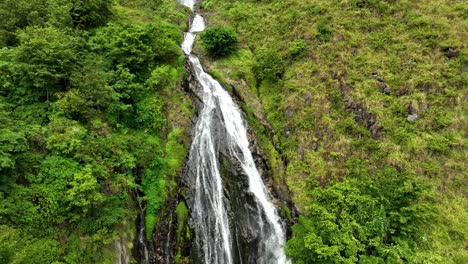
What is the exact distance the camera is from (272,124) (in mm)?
19781

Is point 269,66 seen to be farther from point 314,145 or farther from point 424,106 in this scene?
point 424,106

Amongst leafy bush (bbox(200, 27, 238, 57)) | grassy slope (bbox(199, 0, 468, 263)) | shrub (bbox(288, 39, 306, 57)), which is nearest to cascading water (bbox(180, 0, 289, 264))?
grassy slope (bbox(199, 0, 468, 263))

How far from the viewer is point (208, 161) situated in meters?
16.6

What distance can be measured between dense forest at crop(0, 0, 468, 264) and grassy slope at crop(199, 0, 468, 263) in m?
0.09

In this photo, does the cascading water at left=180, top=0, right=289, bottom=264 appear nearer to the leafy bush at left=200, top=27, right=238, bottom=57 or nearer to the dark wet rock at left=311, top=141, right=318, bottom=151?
the dark wet rock at left=311, top=141, right=318, bottom=151

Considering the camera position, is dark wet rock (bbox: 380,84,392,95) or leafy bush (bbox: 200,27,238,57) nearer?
dark wet rock (bbox: 380,84,392,95)

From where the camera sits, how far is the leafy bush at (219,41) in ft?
75.5

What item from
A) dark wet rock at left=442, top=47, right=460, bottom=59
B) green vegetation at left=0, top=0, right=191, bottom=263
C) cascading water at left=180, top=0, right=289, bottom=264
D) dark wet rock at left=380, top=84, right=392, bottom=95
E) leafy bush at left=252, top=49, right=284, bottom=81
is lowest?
cascading water at left=180, top=0, right=289, bottom=264

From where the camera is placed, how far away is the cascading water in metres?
14.5

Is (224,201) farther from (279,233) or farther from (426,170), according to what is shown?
(426,170)

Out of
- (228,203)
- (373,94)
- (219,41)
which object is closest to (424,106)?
(373,94)

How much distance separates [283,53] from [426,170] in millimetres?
12742

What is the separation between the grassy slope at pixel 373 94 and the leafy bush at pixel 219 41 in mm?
843

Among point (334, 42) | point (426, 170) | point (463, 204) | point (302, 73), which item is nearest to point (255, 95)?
point (302, 73)
